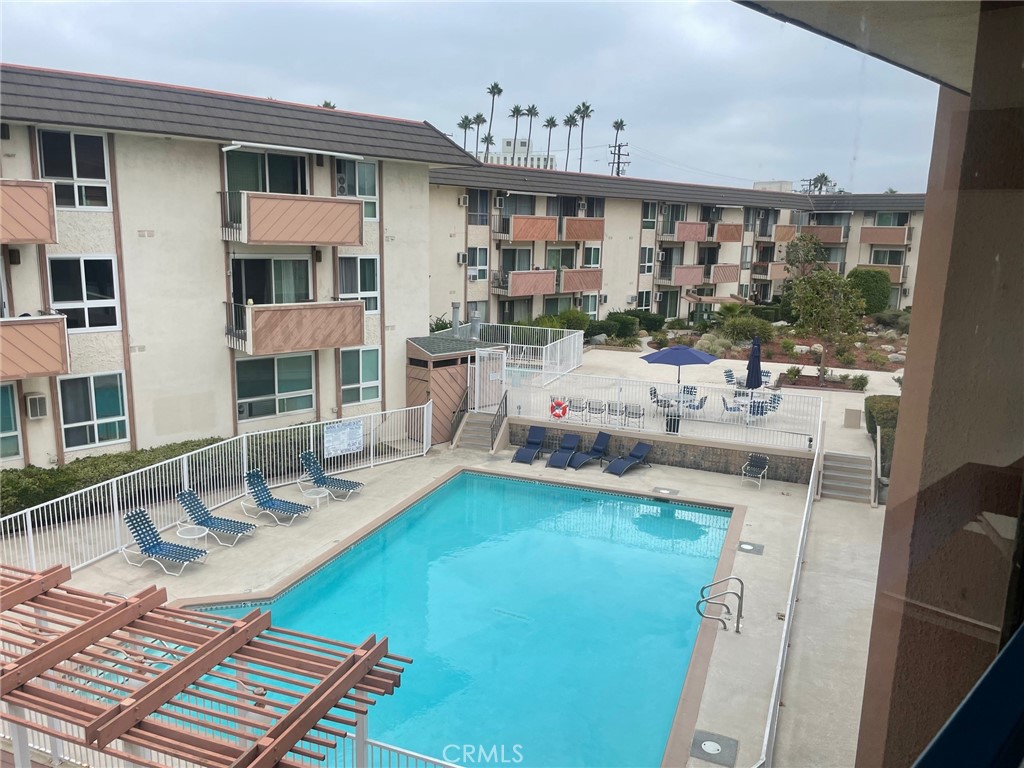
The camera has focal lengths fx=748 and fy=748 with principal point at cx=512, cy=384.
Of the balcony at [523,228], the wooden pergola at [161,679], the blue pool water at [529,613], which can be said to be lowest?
the blue pool water at [529,613]

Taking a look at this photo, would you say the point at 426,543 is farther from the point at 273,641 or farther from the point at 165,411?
the point at 273,641

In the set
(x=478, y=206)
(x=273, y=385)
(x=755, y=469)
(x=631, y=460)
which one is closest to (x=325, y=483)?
(x=273, y=385)

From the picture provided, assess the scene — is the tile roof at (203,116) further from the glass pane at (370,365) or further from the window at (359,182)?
the glass pane at (370,365)

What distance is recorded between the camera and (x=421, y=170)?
23.3 metres

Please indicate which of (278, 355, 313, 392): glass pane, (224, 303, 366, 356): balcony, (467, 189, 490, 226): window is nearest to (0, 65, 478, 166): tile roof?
(224, 303, 366, 356): balcony

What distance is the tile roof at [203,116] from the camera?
15633 mm

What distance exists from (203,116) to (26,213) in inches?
189

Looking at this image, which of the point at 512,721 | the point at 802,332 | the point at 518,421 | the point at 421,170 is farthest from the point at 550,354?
the point at 512,721

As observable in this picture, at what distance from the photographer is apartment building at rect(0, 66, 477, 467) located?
15.9 metres

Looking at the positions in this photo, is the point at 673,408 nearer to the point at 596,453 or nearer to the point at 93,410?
the point at 596,453

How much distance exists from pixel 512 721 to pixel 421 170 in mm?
17413

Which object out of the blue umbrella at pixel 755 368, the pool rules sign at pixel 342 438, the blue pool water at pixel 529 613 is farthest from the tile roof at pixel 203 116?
the blue umbrella at pixel 755 368

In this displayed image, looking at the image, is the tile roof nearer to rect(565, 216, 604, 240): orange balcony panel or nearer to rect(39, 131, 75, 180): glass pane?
rect(39, 131, 75, 180): glass pane

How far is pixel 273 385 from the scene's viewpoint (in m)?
20.6
